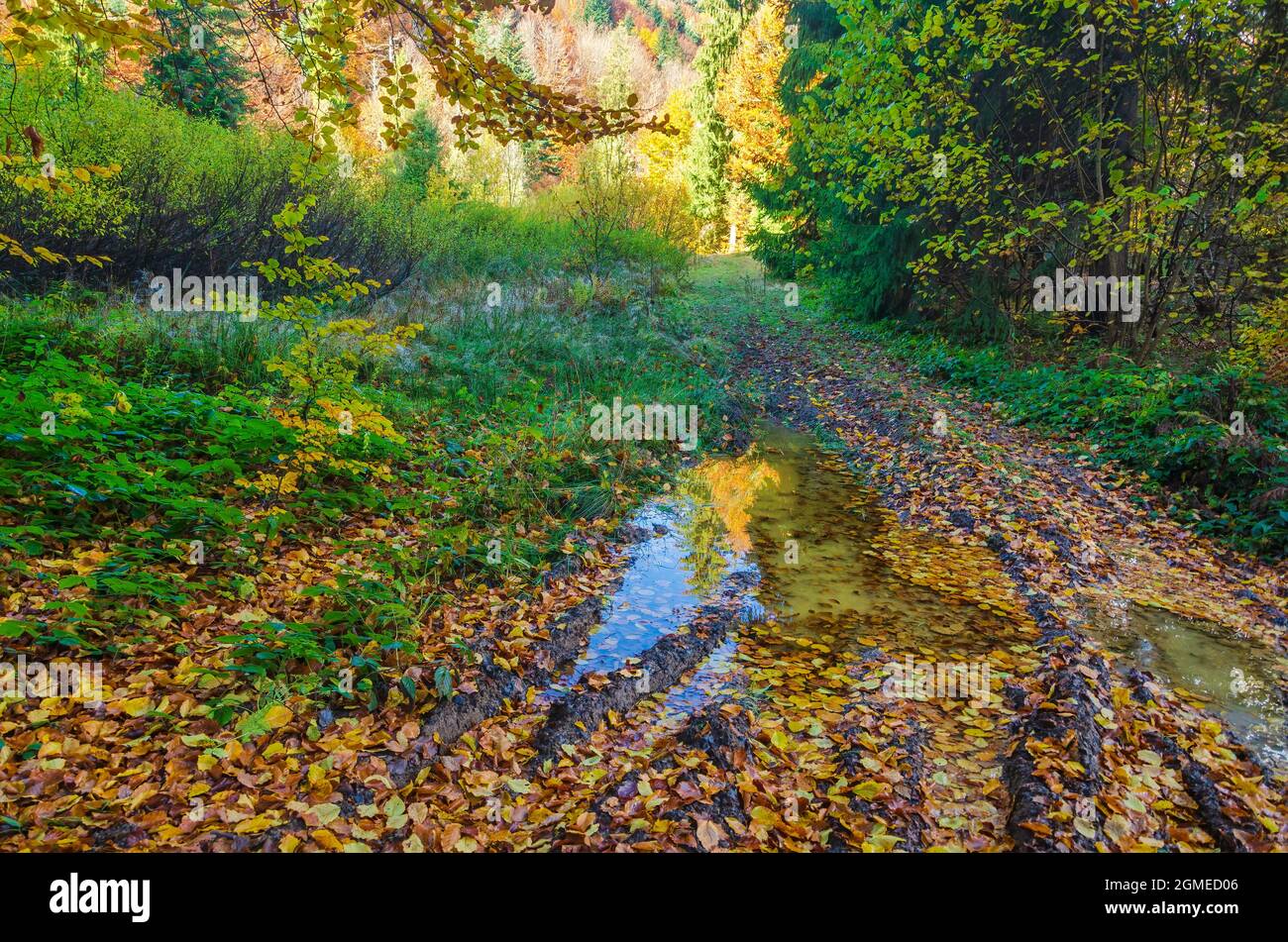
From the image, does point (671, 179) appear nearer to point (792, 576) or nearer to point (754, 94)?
point (754, 94)

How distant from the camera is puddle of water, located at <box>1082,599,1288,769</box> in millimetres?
3654

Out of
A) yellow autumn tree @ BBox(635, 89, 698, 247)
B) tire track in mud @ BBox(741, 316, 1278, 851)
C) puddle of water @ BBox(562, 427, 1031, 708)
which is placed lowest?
tire track in mud @ BBox(741, 316, 1278, 851)

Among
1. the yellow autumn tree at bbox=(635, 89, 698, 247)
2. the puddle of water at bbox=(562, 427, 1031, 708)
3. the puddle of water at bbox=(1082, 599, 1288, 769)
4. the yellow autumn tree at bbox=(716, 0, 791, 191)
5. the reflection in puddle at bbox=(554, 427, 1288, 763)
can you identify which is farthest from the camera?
the yellow autumn tree at bbox=(716, 0, 791, 191)

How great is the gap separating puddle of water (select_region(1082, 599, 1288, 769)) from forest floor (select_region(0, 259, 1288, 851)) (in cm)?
2

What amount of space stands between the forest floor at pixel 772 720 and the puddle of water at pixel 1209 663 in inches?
0.9

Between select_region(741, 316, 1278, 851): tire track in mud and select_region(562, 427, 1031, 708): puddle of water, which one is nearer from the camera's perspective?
select_region(741, 316, 1278, 851): tire track in mud

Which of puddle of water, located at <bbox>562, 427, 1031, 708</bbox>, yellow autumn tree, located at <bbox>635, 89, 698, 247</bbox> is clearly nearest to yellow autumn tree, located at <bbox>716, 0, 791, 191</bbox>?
yellow autumn tree, located at <bbox>635, 89, 698, 247</bbox>

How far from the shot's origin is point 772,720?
12.2 ft

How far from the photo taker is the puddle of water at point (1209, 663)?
3.65 m

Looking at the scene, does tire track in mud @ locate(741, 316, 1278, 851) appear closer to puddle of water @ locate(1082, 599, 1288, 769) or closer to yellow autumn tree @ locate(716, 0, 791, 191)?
puddle of water @ locate(1082, 599, 1288, 769)

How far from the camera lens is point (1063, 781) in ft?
9.93

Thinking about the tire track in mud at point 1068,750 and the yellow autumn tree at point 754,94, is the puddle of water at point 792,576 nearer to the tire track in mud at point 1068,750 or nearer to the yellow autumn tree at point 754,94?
the tire track in mud at point 1068,750

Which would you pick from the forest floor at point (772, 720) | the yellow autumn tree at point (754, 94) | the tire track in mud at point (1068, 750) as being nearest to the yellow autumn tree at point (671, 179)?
the yellow autumn tree at point (754, 94)

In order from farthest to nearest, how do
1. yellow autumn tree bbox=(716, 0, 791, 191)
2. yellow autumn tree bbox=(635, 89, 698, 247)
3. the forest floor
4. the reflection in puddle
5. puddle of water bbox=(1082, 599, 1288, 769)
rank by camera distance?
yellow autumn tree bbox=(716, 0, 791, 191)
yellow autumn tree bbox=(635, 89, 698, 247)
the reflection in puddle
puddle of water bbox=(1082, 599, 1288, 769)
the forest floor
